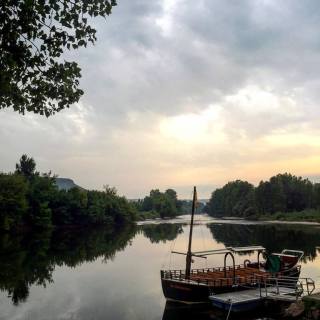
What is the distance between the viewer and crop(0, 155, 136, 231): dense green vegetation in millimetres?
102000

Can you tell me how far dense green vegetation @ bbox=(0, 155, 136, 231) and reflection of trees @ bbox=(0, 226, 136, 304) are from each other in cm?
919

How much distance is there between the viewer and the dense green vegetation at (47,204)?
102000 millimetres

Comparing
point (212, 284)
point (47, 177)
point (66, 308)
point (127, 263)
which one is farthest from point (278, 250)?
point (47, 177)

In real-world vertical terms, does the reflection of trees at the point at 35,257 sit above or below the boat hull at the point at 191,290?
below

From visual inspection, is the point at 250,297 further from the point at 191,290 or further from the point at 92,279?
the point at 92,279

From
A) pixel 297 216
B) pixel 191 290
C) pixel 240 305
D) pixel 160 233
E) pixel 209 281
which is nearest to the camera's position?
pixel 240 305

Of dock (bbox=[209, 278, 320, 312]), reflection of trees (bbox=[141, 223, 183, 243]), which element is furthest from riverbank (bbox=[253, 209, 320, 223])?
dock (bbox=[209, 278, 320, 312])

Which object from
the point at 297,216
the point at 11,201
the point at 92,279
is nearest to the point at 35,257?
the point at 92,279

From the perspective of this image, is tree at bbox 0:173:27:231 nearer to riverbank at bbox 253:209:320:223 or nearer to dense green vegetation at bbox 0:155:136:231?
dense green vegetation at bbox 0:155:136:231

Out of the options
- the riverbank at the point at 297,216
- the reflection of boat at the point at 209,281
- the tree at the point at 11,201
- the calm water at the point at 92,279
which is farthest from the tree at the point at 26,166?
the reflection of boat at the point at 209,281

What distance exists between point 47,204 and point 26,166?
36.3 m

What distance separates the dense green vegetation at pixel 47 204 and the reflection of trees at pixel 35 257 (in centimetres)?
919

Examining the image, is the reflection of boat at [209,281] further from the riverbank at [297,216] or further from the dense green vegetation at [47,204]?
the riverbank at [297,216]

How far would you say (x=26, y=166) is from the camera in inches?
5723
